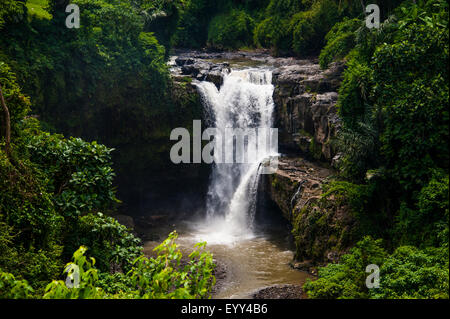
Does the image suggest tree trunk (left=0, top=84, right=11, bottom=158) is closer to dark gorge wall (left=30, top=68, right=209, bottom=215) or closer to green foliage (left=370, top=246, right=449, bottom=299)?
green foliage (left=370, top=246, right=449, bottom=299)

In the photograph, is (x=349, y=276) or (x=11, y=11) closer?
(x=349, y=276)

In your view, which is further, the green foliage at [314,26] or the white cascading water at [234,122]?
the green foliage at [314,26]

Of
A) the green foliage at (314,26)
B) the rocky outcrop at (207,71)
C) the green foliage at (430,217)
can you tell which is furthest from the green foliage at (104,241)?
the green foliage at (314,26)

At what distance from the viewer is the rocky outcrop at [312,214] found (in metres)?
11.4

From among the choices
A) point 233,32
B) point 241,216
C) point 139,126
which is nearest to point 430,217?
point 241,216

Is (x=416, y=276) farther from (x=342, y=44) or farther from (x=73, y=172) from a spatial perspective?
(x=342, y=44)

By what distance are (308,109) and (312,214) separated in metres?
5.52

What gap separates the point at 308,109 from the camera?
16.4 metres

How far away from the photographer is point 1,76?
859cm

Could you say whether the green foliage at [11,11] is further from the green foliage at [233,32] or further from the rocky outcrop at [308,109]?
the green foliage at [233,32]

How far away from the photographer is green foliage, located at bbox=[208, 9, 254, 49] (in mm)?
31641
